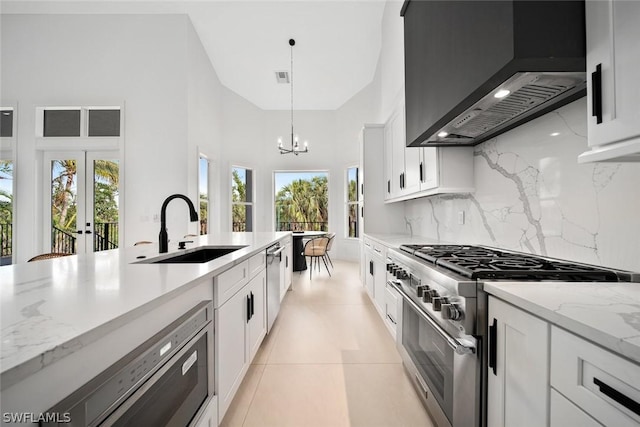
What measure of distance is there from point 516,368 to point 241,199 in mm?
6867

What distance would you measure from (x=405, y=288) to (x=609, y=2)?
5.05 ft

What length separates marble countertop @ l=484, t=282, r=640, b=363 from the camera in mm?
604

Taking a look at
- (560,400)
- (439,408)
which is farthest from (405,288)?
(560,400)

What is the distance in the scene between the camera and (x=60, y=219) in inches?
189

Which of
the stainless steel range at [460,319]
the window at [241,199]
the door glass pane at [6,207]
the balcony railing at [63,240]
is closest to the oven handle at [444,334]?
the stainless steel range at [460,319]

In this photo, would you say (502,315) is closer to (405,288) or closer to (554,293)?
(554,293)

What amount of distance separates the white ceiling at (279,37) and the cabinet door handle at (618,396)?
543 centimetres

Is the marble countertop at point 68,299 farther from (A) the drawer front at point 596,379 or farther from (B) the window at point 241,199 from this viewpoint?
(B) the window at point 241,199

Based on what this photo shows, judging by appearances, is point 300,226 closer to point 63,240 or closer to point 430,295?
point 63,240

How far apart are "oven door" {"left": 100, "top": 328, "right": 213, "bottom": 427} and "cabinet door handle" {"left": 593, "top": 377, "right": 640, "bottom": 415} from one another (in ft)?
3.65

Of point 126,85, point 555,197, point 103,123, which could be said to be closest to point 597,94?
point 555,197

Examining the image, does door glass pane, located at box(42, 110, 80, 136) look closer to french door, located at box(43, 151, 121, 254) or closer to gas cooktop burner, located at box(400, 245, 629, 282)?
french door, located at box(43, 151, 121, 254)

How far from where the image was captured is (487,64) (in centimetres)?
115

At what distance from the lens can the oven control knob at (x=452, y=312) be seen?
1.13 m
